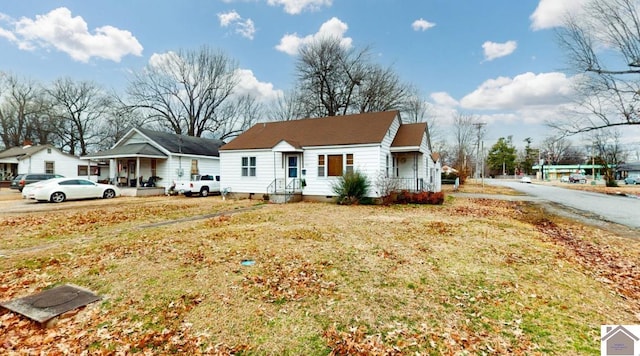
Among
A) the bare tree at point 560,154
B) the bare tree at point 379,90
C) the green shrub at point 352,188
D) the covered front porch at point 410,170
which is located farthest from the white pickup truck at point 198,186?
the bare tree at point 560,154

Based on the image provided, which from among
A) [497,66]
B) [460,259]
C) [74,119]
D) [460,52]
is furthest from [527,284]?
[74,119]

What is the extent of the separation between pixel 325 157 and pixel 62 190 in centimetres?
1567

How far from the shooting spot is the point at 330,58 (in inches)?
1251

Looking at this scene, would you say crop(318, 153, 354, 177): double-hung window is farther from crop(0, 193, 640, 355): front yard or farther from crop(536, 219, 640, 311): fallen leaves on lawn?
crop(536, 219, 640, 311): fallen leaves on lawn

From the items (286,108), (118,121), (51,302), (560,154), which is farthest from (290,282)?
(560,154)

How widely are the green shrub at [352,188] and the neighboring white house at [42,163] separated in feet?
98.6

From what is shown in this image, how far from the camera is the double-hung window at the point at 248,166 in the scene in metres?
19.3

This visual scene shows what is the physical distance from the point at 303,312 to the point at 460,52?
2479 centimetres

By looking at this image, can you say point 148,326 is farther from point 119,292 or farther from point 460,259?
point 460,259

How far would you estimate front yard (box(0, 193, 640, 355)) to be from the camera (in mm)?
3369

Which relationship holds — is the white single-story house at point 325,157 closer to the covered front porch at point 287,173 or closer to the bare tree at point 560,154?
the covered front porch at point 287,173

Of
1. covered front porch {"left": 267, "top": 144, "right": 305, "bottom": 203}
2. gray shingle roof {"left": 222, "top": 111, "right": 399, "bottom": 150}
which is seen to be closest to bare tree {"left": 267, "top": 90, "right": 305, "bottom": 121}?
gray shingle roof {"left": 222, "top": 111, "right": 399, "bottom": 150}

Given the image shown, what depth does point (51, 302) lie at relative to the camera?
13.8 ft

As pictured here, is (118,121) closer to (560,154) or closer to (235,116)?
(235,116)
